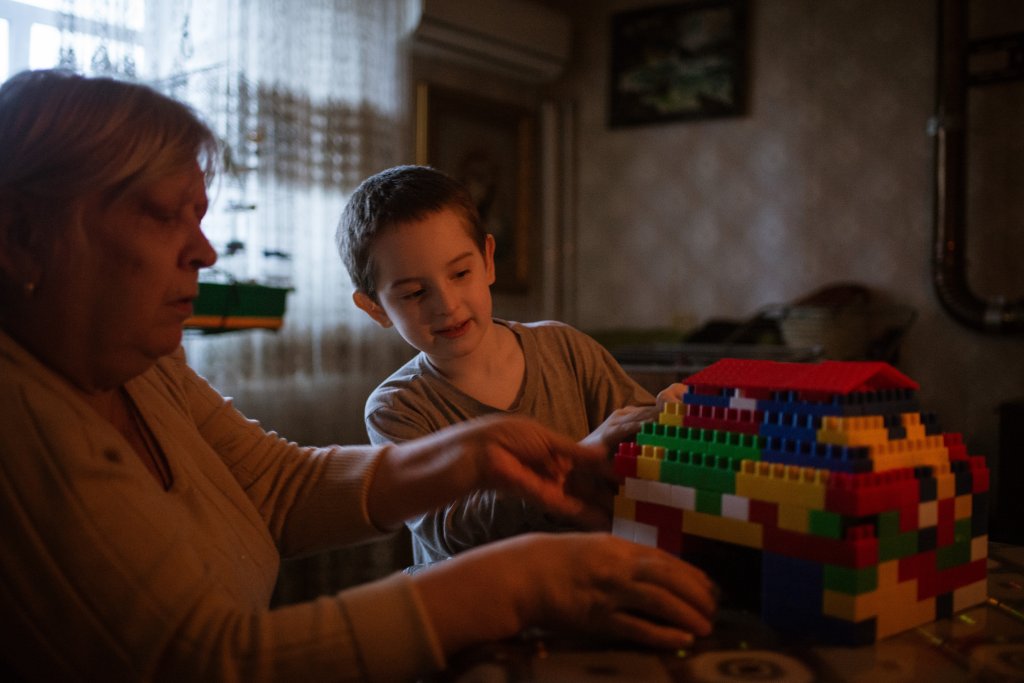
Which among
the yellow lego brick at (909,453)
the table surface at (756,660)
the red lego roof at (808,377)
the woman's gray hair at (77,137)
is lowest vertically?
the table surface at (756,660)

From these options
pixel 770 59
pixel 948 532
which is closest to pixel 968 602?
pixel 948 532

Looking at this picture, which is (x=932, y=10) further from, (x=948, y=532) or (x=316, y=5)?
(x=948, y=532)

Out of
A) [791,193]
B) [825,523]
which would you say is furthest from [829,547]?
[791,193]

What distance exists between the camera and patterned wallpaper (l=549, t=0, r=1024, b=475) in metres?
3.39

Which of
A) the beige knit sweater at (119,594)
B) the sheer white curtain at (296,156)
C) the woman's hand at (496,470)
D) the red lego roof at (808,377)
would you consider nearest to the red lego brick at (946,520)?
the red lego roof at (808,377)

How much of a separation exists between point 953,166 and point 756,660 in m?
3.13

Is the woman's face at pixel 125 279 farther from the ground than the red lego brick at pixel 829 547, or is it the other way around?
the woman's face at pixel 125 279

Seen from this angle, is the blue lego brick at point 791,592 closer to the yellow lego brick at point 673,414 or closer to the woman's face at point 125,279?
the yellow lego brick at point 673,414

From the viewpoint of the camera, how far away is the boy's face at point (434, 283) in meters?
1.23

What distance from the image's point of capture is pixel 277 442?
1010mm

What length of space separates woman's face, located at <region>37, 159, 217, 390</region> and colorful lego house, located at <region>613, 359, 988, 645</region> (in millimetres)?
440

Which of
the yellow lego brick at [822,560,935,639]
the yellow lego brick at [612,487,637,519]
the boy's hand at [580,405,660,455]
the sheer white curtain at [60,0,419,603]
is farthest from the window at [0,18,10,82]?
the yellow lego brick at [822,560,935,639]

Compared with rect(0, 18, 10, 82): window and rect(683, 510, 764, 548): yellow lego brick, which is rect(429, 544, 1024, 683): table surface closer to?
rect(683, 510, 764, 548): yellow lego brick

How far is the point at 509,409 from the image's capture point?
52.1 inches
